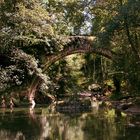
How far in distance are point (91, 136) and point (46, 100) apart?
2175cm

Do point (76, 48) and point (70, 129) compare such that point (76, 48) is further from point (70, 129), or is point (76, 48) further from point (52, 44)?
point (70, 129)

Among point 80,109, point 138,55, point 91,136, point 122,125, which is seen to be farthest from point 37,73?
point 91,136

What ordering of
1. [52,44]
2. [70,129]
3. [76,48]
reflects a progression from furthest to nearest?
1. [76,48]
2. [52,44]
3. [70,129]

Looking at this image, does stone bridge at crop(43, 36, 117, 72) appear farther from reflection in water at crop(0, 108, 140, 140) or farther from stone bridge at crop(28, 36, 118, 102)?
reflection in water at crop(0, 108, 140, 140)

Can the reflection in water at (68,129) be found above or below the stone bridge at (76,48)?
below

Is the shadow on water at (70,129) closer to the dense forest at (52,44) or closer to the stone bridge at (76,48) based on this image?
the dense forest at (52,44)

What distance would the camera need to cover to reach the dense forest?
26.8 metres

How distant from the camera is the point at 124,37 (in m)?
26.5

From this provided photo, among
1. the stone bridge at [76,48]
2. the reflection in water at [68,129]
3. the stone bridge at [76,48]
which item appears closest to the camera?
the reflection in water at [68,129]

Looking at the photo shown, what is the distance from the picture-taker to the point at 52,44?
35.6 m

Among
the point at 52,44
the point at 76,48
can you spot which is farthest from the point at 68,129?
the point at 76,48

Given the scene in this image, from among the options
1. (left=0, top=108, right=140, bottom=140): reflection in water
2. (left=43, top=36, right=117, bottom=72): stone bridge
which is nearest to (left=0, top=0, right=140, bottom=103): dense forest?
(left=43, top=36, right=117, bottom=72): stone bridge

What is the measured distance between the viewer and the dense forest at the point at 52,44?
26.8 m

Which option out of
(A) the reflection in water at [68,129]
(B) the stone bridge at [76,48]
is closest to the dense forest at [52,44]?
(B) the stone bridge at [76,48]
